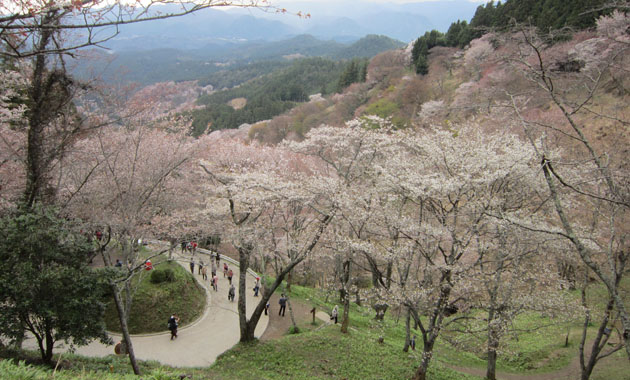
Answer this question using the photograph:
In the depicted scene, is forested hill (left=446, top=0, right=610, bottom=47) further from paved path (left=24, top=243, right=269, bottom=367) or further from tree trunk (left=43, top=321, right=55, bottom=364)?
tree trunk (left=43, top=321, right=55, bottom=364)

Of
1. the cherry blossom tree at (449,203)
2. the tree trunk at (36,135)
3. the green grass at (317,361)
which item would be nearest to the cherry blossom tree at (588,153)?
the cherry blossom tree at (449,203)

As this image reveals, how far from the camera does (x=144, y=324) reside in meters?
13.0

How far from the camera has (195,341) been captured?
1253 centimetres

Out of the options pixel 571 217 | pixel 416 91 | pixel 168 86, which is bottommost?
pixel 571 217

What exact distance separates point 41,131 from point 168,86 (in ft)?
10.8

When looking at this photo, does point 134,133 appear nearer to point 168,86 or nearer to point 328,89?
point 168,86

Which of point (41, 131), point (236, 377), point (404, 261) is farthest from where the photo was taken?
point (404, 261)

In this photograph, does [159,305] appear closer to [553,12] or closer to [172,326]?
[172,326]

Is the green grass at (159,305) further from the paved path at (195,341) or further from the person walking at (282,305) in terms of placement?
the person walking at (282,305)

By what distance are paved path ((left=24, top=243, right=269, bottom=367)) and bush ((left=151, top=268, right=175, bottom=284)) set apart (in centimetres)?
194

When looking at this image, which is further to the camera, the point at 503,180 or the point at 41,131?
the point at 503,180

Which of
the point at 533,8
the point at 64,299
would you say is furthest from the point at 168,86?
the point at 533,8

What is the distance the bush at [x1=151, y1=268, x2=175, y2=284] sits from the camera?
14.4 meters

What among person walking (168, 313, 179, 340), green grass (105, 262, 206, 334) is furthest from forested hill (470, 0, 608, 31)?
person walking (168, 313, 179, 340)
